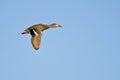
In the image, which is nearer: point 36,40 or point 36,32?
point 36,40

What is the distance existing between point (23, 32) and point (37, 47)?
2.38 metres

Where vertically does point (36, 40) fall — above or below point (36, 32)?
below

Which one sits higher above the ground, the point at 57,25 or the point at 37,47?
the point at 57,25

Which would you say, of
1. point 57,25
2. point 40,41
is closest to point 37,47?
point 40,41

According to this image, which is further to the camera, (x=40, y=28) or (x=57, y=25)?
(x=57, y=25)

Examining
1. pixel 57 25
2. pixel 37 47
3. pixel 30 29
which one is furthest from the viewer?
pixel 57 25

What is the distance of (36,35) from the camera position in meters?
38.7

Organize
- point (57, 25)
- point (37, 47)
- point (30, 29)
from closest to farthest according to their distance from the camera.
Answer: point (37, 47) < point (30, 29) < point (57, 25)

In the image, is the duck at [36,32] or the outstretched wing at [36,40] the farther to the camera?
the duck at [36,32]

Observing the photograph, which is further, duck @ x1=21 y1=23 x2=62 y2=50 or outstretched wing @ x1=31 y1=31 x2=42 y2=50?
duck @ x1=21 y1=23 x2=62 y2=50

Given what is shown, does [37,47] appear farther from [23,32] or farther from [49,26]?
[49,26]

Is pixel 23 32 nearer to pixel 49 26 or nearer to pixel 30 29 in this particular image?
pixel 30 29

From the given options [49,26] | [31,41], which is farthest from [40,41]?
[49,26]

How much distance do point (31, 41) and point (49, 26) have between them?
13.6 ft
